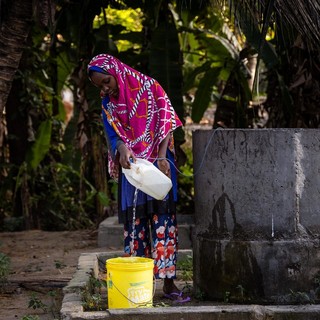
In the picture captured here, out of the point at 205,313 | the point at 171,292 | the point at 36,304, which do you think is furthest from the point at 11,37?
the point at 205,313

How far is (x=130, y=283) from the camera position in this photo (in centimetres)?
450

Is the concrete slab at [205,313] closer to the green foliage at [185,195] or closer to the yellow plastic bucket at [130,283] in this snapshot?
the yellow plastic bucket at [130,283]

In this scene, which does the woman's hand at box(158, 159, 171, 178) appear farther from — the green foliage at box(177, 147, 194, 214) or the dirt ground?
the green foliage at box(177, 147, 194, 214)

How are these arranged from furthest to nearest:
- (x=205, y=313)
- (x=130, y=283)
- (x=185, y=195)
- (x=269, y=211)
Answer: (x=185, y=195) < (x=269, y=211) < (x=130, y=283) < (x=205, y=313)

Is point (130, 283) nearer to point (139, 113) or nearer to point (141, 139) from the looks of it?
point (141, 139)

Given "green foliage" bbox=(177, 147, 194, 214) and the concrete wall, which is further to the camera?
"green foliage" bbox=(177, 147, 194, 214)

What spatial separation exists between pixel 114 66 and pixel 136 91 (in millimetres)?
217

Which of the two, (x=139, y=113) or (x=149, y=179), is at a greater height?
(x=139, y=113)

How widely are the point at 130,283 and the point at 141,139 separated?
1.05 m

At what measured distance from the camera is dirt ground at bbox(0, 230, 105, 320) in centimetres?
527

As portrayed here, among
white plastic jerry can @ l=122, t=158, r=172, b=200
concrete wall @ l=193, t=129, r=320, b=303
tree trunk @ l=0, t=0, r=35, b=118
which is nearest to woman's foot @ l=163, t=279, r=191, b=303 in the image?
concrete wall @ l=193, t=129, r=320, b=303

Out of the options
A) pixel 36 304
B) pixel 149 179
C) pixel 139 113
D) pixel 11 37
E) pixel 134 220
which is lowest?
pixel 36 304

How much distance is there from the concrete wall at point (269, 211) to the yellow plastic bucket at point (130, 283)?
1.85ft

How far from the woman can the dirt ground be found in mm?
733
